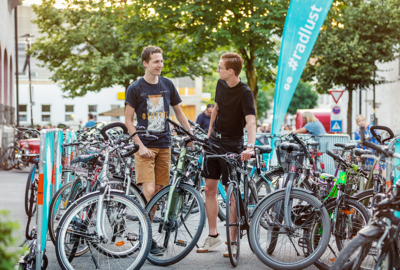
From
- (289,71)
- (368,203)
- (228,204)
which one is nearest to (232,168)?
(228,204)

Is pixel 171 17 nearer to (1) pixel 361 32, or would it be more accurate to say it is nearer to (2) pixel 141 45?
(2) pixel 141 45

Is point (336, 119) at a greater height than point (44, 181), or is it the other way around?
point (336, 119)

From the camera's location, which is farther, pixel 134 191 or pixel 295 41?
pixel 295 41

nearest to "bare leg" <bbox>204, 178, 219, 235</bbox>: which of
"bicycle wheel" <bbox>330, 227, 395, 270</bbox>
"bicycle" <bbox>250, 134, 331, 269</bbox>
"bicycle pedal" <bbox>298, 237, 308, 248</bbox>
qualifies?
"bicycle" <bbox>250, 134, 331, 269</bbox>

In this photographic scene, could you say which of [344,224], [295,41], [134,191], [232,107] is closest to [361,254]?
[344,224]

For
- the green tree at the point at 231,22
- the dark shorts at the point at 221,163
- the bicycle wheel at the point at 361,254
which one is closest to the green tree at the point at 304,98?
the green tree at the point at 231,22

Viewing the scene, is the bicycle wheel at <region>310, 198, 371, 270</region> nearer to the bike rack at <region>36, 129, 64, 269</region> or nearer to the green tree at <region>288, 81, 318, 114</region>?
the bike rack at <region>36, 129, 64, 269</region>

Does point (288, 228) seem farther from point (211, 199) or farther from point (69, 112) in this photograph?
point (69, 112)

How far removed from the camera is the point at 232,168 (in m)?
5.12

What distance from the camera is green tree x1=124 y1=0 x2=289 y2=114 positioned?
16.0 meters

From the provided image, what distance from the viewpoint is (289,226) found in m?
4.75

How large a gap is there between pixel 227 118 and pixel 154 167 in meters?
0.95

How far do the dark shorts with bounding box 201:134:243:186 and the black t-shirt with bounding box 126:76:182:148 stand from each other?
568 millimetres

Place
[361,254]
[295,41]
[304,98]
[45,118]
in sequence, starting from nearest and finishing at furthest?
1. [361,254]
2. [295,41]
3. [45,118]
4. [304,98]
